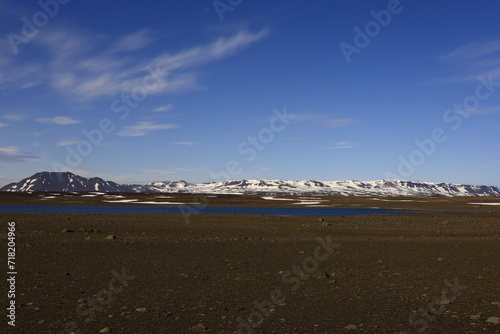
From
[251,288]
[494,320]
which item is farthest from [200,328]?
[494,320]

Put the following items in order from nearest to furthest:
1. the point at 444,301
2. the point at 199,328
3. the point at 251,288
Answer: the point at 199,328
the point at 444,301
the point at 251,288

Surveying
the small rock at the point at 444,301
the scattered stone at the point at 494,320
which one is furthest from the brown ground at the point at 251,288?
the scattered stone at the point at 494,320

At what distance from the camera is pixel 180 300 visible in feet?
31.8

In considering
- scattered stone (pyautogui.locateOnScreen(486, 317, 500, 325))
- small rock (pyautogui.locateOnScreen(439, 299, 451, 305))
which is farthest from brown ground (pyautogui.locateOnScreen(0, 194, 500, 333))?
scattered stone (pyautogui.locateOnScreen(486, 317, 500, 325))

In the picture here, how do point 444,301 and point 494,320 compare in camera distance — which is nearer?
point 494,320

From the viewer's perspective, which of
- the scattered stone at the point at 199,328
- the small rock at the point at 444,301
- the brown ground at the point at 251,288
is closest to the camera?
the scattered stone at the point at 199,328

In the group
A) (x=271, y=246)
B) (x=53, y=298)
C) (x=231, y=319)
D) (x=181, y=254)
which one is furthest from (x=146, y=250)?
(x=231, y=319)

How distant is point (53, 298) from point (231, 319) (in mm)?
4353

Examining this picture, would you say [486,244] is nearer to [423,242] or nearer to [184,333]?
[423,242]

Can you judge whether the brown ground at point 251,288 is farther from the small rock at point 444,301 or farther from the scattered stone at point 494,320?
the scattered stone at point 494,320

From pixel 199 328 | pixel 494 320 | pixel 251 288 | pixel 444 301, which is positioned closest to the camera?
pixel 199 328

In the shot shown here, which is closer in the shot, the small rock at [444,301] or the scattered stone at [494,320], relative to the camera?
the scattered stone at [494,320]

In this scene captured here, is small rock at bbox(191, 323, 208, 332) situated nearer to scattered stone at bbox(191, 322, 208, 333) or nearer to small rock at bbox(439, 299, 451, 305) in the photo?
scattered stone at bbox(191, 322, 208, 333)

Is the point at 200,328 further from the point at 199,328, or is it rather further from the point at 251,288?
the point at 251,288
